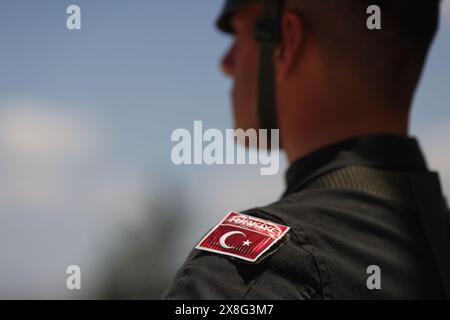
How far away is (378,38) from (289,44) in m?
0.27

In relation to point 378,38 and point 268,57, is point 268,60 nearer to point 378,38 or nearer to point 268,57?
point 268,57

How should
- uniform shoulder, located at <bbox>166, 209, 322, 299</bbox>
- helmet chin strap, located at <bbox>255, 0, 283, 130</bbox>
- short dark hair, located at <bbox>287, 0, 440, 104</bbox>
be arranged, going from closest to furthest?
uniform shoulder, located at <bbox>166, 209, 322, 299</bbox> < short dark hair, located at <bbox>287, 0, 440, 104</bbox> < helmet chin strap, located at <bbox>255, 0, 283, 130</bbox>

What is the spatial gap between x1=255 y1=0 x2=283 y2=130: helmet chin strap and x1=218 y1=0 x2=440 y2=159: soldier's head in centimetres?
2

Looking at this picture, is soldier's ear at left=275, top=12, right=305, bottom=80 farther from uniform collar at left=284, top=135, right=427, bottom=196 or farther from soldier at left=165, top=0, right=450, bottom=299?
uniform collar at left=284, top=135, right=427, bottom=196

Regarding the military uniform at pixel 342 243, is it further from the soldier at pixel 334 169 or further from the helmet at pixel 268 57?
the helmet at pixel 268 57

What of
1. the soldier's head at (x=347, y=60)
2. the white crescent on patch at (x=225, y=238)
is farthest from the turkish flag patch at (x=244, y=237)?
the soldier's head at (x=347, y=60)

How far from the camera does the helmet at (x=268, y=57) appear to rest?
91.1 inches

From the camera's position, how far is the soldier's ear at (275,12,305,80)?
2.16m

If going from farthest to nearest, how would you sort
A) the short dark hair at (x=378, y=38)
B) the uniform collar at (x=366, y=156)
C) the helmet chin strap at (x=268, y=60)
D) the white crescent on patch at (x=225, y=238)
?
the helmet chin strap at (x=268, y=60) → the short dark hair at (x=378, y=38) → the uniform collar at (x=366, y=156) → the white crescent on patch at (x=225, y=238)

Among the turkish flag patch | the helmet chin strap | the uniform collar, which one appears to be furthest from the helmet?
the turkish flag patch

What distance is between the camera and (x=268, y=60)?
7.64ft

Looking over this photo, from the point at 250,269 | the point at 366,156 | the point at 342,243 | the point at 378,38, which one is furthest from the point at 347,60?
the point at 250,269

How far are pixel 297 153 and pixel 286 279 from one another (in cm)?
56
